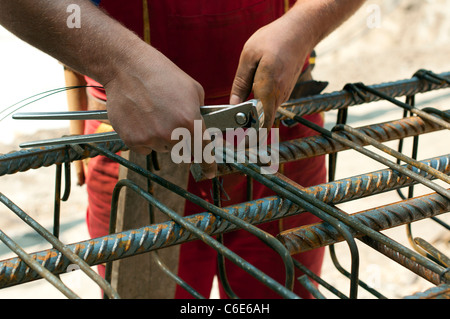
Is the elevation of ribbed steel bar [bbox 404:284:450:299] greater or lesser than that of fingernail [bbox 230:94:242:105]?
lesser

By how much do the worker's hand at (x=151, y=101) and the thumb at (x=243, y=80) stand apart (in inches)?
5.2

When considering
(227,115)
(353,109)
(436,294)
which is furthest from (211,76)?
(353,109)

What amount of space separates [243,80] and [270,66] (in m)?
0.05

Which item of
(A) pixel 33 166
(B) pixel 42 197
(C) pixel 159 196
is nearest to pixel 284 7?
(C) pixel 159 196

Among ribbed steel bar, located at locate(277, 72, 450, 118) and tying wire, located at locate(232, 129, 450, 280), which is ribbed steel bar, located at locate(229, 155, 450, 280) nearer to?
tying wire, located at locate(232, 129, 450, 280)

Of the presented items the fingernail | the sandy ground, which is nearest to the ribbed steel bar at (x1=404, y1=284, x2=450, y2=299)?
the fingernail

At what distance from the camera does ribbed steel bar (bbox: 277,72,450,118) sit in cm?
95

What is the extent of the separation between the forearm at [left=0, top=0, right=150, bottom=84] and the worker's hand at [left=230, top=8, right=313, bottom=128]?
178 mm

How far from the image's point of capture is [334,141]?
0.86m

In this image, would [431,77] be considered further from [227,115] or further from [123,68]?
[123,68]

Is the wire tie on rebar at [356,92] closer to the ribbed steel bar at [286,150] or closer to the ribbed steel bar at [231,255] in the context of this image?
the ribbed steel bar at [286,150]

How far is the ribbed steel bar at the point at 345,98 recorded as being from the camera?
945 millimetres
